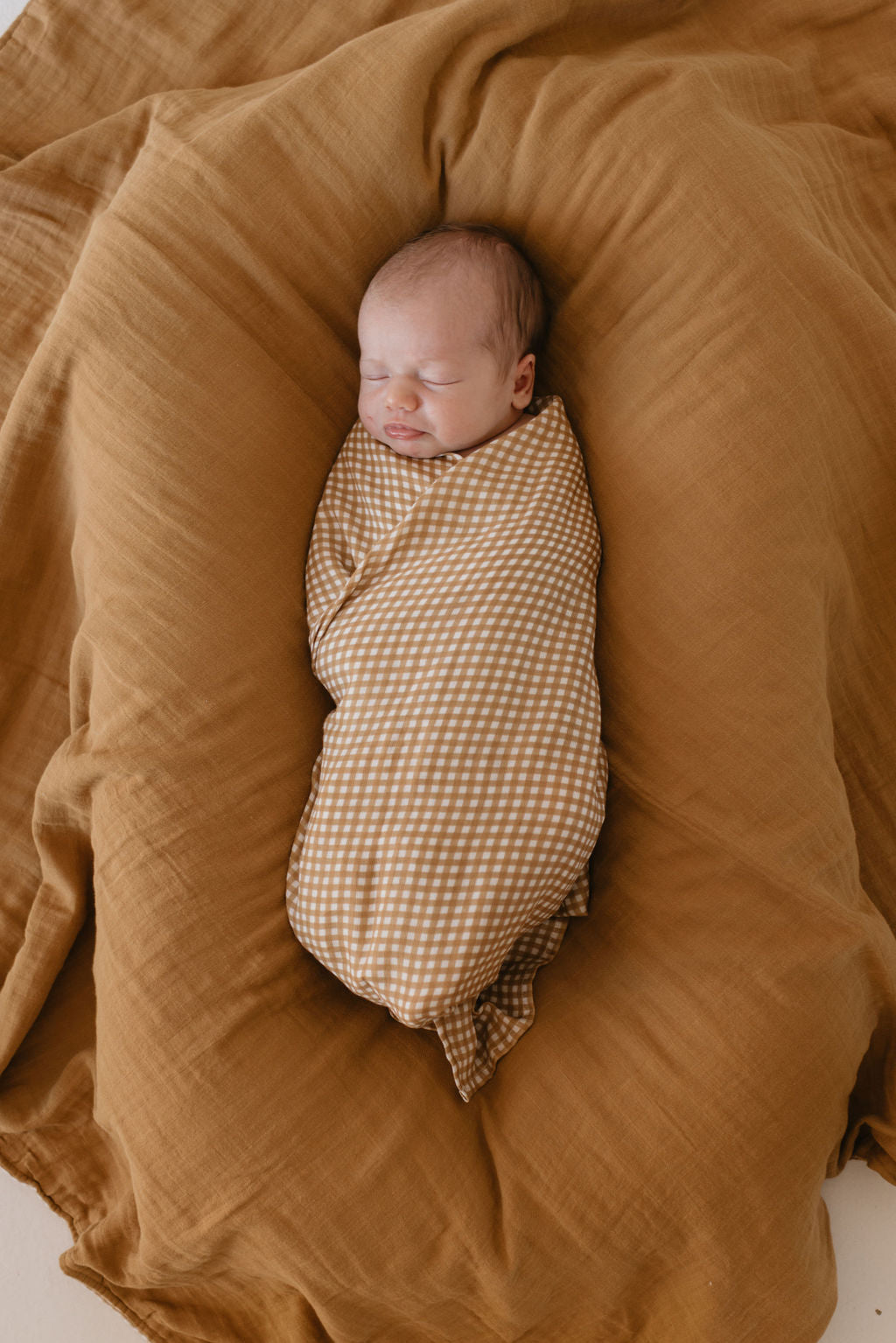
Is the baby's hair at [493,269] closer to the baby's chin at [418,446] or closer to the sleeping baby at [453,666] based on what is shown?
the sleeping baby at [453,666]

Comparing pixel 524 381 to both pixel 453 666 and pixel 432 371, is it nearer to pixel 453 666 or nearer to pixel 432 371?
pixel 432 371

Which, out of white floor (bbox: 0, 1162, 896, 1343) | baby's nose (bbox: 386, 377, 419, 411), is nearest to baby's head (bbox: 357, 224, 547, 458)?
baby's nose (bbox: 386, 377, 419, 411)

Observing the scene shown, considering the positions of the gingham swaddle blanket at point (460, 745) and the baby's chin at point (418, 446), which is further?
the baby's chin at point (418, 446)

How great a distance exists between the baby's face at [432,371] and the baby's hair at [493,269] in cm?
2

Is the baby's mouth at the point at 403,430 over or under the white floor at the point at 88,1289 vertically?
over

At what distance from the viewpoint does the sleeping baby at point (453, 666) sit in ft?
3.83

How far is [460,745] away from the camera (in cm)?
118

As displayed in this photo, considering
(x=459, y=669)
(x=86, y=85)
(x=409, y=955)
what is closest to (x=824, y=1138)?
(x=409, y=955)

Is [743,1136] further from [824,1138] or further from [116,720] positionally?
[116,720]

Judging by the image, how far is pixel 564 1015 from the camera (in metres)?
1.25

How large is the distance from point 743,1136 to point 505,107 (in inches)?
47.2

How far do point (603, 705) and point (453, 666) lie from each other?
22 centimetres

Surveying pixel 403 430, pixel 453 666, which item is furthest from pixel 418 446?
pixel 453 666

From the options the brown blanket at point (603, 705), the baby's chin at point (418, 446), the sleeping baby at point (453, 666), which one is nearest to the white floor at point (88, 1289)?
the brown blanket at point (603, 705)
